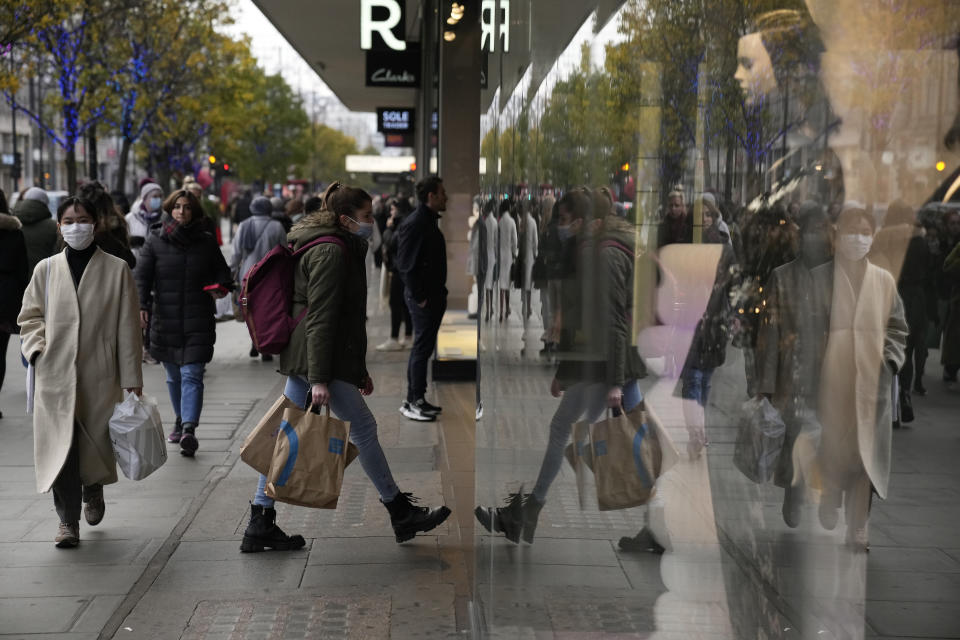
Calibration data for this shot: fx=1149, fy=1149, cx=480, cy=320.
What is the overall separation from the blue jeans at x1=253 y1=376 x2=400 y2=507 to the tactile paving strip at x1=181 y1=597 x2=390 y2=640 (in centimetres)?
79

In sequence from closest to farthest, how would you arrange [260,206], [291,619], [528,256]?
[528,256] < [291,619] < [260,206]

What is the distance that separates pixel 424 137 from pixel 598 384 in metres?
15.2

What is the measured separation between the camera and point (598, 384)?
2.58 meters

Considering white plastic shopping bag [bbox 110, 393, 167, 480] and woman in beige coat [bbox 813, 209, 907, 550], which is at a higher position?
woman in beige coat [bbox 813, 209, 907, 550]

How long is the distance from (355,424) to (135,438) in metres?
1.04

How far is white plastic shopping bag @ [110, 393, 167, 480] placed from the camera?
17.8 ft

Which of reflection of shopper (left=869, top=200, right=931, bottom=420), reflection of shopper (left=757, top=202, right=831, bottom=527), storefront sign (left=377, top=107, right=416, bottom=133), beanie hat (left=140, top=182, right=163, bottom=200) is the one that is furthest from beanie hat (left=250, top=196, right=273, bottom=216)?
reflection of shopper (left=869, top=200, right=931, bottom=420)

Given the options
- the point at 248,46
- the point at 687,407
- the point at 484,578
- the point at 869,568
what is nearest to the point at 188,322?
the point at 484,578

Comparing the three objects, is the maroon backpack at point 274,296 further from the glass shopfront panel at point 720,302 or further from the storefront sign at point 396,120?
the storefront sign at point 396,120

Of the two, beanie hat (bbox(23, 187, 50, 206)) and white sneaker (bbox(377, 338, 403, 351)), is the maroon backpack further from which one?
white sneaker (bbox(377, 338, 403, 351))

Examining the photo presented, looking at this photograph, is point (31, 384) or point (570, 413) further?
point (31, 384)

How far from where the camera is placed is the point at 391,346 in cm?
1366

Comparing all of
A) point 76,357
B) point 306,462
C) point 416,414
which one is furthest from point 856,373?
point 416,414

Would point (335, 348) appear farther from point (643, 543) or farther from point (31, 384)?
point (643, 543)
